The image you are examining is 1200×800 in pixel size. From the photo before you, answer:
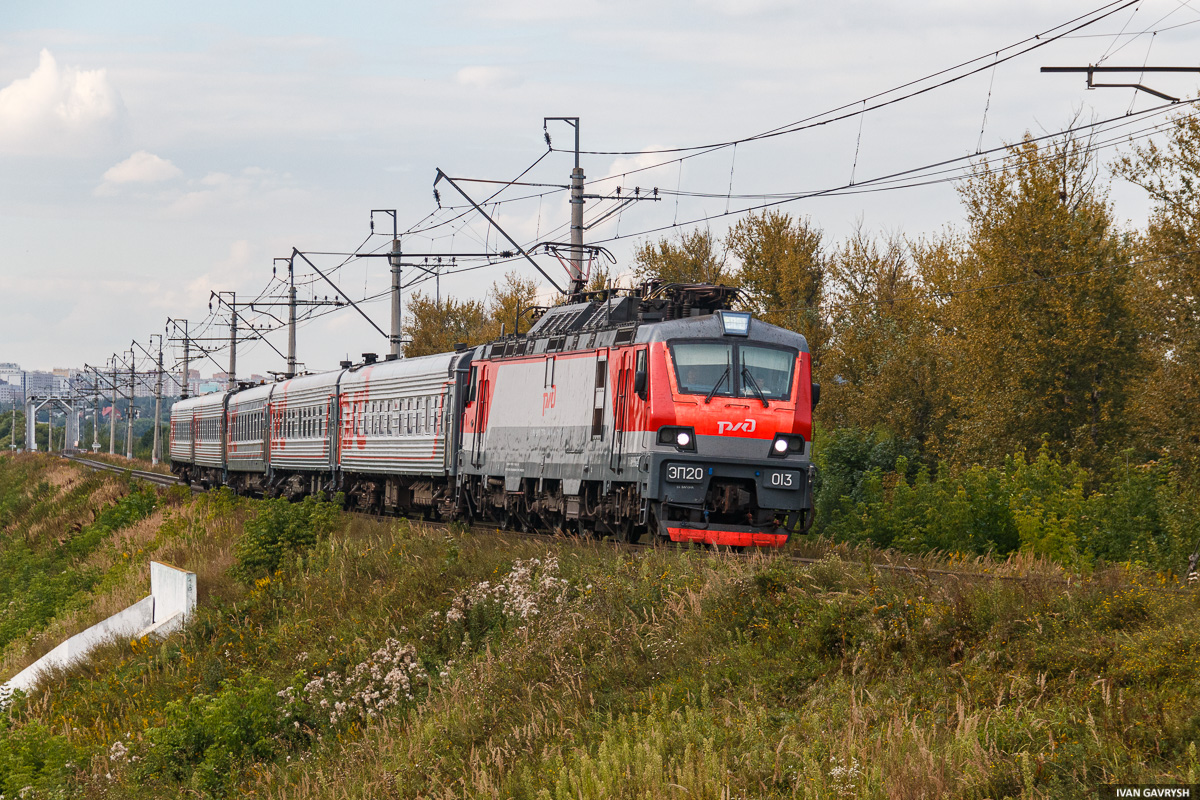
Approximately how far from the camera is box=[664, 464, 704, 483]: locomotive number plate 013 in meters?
15.4

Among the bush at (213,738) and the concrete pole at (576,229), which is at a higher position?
the concrete pole at (576,229)

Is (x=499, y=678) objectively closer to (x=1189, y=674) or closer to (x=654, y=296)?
(x=1189, y=674)

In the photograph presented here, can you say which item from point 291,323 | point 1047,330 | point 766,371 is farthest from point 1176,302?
point 291,323

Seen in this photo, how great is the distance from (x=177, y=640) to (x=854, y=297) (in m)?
35.3

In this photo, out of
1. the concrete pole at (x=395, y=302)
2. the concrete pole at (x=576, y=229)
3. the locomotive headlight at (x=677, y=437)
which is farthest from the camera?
the concrete pole at (x=395, y=302)

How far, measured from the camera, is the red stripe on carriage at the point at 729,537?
1537 cm

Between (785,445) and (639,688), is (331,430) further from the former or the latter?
(639,688)

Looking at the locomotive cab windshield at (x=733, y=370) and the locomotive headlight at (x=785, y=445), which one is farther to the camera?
the locomotive headlight at (x=785, y=445)

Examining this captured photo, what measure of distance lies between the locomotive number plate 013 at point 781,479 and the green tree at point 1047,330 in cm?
1752

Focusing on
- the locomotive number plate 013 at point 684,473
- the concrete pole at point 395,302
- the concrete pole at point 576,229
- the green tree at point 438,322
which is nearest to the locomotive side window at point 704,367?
the locomotive number plate 013 at point 684,473

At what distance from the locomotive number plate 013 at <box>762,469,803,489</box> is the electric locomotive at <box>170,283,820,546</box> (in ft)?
0.05

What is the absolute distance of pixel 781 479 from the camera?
52.2 ft

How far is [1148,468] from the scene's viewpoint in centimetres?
1878

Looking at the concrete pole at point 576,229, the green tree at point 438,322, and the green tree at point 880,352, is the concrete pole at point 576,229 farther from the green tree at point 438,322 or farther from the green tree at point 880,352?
→ the green tree at point 438,322
